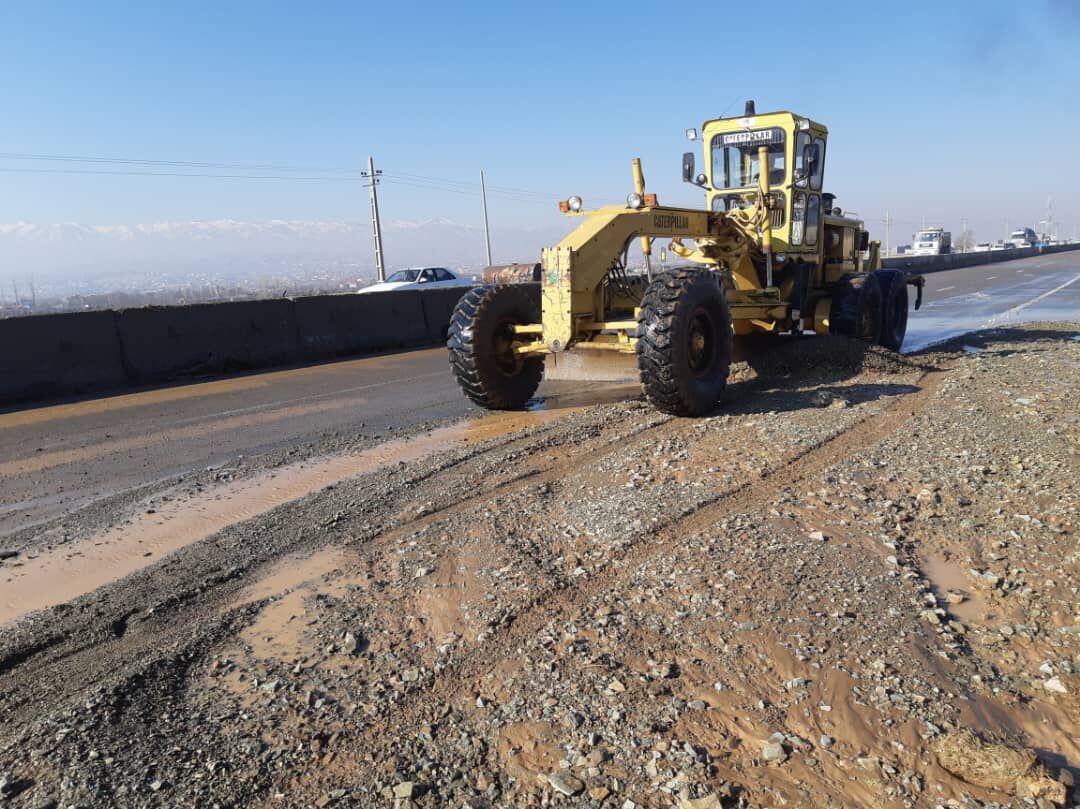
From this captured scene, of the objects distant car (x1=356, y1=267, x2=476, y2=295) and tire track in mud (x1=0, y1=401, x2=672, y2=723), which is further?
distant car (x1=356, y1=267, x2=476, y2=295)

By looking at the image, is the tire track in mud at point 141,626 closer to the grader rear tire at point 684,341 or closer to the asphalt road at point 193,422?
the asphalt road at point 193,422

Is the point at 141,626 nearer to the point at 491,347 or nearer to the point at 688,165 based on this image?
the point at 491,347

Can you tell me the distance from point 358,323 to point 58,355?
5428 mm

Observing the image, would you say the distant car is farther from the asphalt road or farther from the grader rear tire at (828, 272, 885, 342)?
the grader rear tire at (828, 272, 885, 342)

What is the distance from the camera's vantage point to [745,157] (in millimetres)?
11125

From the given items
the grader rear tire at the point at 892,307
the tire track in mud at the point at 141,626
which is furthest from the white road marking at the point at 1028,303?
the tire track in mud at the point at 141,626

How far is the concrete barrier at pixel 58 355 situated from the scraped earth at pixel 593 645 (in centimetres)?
611

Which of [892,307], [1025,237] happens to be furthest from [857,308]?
[1025,237]

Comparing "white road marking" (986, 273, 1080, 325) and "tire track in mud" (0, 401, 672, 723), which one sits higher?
"tire track in mud" (0, 401, 672, 723)

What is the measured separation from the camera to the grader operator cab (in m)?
8.06

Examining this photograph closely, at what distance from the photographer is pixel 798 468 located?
20.3ft

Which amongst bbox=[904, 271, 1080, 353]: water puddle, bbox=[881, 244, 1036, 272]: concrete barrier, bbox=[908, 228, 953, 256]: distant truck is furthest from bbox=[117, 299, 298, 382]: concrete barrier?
bbox=[908, 228, 953, 256]: distant truck

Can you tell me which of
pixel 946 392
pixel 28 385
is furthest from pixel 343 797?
pixel 28 385

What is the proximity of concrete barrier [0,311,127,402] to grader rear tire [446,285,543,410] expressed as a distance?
5.88 meters
